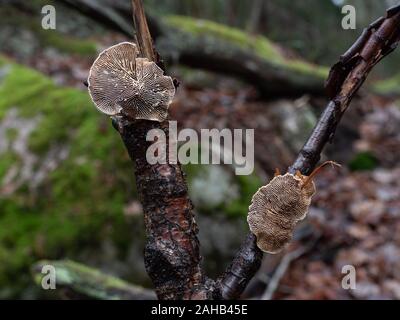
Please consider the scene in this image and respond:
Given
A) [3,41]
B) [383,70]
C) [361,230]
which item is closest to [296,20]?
[383,70]

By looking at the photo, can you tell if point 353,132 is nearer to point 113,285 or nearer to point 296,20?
point 113,285

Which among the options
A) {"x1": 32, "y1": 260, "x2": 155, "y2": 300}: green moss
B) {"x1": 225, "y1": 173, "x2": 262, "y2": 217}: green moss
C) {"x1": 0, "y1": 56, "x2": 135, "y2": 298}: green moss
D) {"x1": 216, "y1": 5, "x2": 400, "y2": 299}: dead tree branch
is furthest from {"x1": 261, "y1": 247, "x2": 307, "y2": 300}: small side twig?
{"x1": 216, "y1": 5, "x2": 400, "y2": 299}: dead tree branch

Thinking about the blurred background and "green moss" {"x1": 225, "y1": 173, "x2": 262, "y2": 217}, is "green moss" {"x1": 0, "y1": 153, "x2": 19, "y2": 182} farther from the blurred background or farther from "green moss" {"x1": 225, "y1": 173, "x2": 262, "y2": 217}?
"green moss" {"x1": 225, "y1": 173, "x2": 262, "y2": 217}

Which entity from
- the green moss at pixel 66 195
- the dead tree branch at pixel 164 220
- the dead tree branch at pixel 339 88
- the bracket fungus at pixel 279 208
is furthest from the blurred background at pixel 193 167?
the dead tree branch at pixel 164 220

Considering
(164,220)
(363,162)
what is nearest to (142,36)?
(164,220)

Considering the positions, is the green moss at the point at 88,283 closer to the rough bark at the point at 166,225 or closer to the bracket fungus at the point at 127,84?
the rough bark at the point at 166,225

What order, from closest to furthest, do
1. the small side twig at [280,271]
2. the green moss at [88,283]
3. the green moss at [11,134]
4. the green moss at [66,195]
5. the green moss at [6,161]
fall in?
the green moss at [88,283] → the green moss at [66,195] → the small side twig at [280,271] → the green moss at [6,161] → the green moss at [11,134]

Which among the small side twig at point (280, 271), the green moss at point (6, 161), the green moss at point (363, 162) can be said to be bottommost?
the small side twig at point (280, 271)

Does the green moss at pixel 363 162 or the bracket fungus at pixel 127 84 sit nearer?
the bracket fungus at pixel 127 84

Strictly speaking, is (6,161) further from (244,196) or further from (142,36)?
(142,36)
